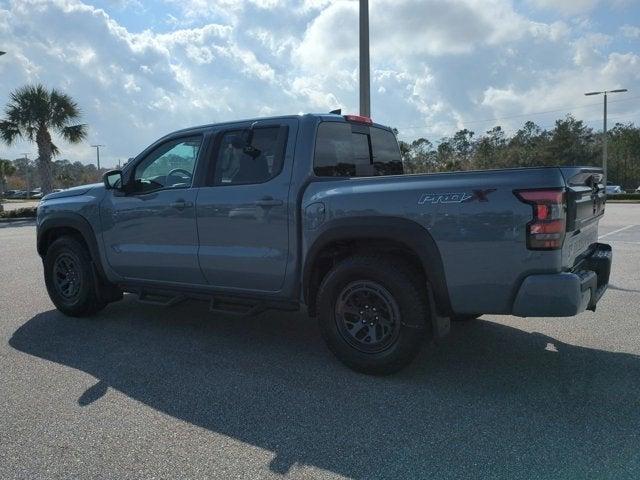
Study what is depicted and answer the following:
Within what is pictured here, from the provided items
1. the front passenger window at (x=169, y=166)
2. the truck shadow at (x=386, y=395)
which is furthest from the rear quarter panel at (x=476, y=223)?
the front passenger window at (x=169, y=166)

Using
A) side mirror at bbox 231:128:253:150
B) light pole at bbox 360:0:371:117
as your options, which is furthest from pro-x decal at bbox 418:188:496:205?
light pole at bbox 360:0:371:117

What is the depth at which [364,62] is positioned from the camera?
8977 mm

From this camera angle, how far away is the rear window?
4.57 metres

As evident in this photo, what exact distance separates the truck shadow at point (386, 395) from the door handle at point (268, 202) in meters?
1.27

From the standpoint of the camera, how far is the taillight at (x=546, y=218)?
11.0ft

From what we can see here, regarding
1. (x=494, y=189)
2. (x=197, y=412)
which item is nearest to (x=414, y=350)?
(x=494, y=189)

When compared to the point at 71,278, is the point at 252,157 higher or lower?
higher

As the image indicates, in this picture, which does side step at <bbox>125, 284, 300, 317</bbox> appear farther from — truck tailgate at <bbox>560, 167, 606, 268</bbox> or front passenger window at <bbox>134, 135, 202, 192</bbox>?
truck tailgate at <bbox>560, 167, 606, 268</bbox>

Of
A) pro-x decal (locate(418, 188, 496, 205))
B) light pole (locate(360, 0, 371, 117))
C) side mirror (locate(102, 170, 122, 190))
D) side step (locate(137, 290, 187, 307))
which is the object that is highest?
light pole (locate(360, 0, 371, 117))

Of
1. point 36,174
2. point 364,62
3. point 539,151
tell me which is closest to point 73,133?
point 364,62

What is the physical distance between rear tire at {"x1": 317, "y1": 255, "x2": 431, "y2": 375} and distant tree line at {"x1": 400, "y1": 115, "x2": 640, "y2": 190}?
150ft

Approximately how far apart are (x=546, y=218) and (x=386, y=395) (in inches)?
61.7

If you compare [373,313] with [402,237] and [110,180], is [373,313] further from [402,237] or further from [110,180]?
[110,180]

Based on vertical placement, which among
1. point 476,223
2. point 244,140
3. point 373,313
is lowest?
point 373,313
